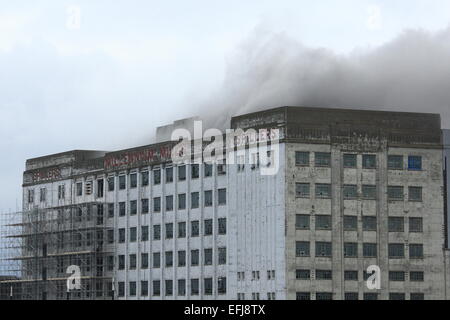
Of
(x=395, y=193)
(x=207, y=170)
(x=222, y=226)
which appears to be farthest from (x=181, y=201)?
(x=395, y=193)

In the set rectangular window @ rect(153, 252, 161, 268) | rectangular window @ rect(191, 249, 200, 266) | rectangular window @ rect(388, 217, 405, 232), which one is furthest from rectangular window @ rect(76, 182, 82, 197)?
rectangular window @ rect(388, 217, 405, 232)

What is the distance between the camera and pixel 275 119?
13325 cm

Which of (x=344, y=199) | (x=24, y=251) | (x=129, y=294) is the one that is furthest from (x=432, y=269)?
(x=24, y=251)

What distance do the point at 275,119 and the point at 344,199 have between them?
9.94 metres

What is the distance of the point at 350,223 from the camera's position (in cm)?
13400

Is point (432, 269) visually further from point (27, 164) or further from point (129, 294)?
point (27, 164)

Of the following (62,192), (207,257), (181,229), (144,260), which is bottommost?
(207,257)

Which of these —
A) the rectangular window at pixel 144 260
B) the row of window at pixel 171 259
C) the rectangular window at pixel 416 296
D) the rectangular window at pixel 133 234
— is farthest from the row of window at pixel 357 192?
the rectangular window at pixel 133 234

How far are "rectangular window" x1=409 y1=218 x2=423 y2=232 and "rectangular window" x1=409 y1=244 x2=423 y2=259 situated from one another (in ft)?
5.01

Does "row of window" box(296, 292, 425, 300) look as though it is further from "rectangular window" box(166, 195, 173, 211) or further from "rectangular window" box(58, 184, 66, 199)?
"rectangular window" box(58, 184, 66, 199)

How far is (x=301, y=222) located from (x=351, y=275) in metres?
7.02

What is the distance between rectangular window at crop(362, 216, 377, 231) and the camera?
134625 millimetres

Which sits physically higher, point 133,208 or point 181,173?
point 181,173

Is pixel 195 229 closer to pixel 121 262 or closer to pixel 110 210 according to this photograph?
pixel 121 262
